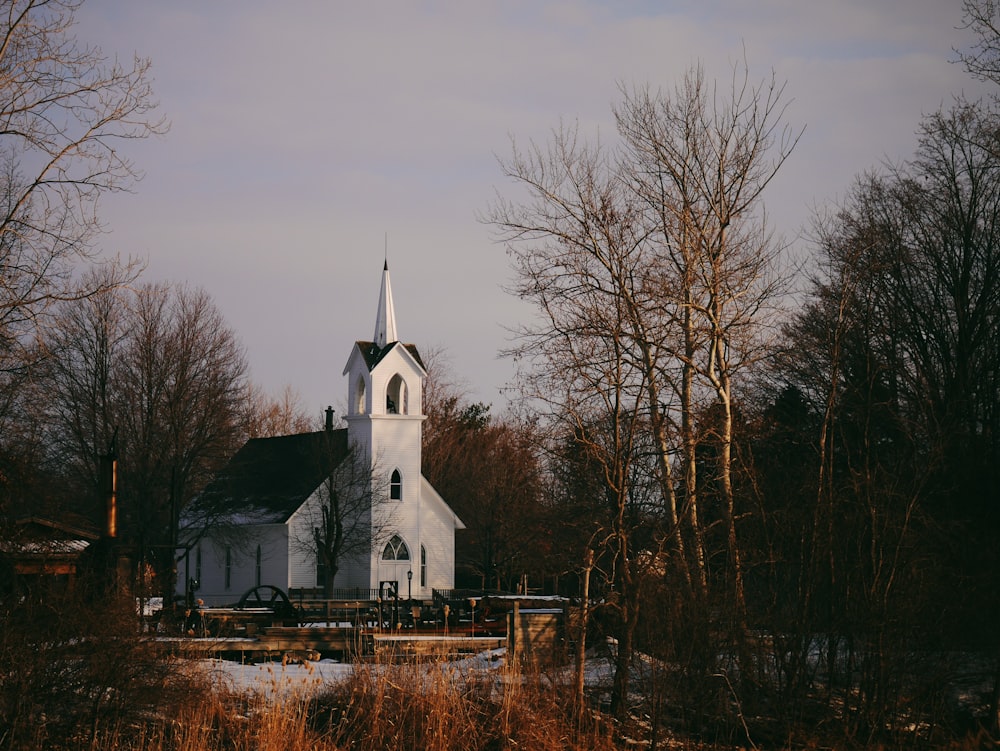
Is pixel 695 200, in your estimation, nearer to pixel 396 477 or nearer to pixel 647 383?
pixel 647 383

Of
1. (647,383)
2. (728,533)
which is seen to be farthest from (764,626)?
(647,383)

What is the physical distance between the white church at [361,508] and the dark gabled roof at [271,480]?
7cm

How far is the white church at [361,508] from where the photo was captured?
2093 inches

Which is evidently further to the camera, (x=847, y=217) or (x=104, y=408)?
(x=104, y=408)

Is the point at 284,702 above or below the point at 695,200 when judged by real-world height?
below

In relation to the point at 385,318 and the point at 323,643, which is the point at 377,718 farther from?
the point at 385,318


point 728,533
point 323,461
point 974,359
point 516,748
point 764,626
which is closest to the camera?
point 516,748

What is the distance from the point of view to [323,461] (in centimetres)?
5362

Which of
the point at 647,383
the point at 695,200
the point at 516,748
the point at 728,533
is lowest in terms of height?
the point at 516,748

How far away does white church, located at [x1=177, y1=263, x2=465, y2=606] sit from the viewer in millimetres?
53156

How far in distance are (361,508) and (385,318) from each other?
8.65 metres

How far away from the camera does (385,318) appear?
55.4 meters

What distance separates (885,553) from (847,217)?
20.1 metres

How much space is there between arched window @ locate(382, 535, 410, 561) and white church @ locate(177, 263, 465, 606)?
4cm
